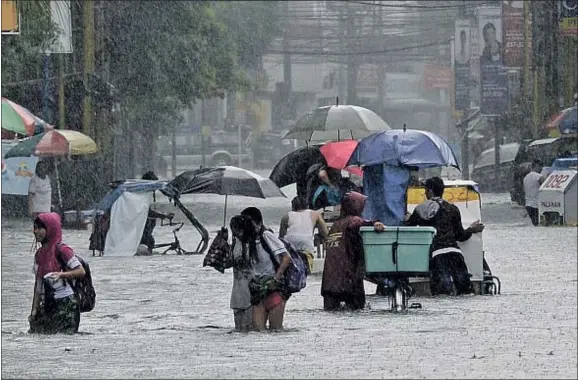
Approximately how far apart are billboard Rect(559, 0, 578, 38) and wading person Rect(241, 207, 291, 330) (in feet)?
79.9

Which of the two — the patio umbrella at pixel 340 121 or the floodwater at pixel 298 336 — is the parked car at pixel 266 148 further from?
the floodwater at pixel 298 336

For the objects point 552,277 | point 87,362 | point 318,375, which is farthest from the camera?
point 552,277

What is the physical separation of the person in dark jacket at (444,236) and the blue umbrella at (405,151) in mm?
1082

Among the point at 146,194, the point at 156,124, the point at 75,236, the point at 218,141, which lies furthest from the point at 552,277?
the point at 218,141

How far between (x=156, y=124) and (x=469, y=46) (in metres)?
11.5

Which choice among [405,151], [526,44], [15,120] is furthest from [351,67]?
[405,151]

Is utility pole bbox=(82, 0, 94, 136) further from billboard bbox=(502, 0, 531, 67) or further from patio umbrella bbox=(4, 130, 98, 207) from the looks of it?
billboard bbox=(502, 0, 531, 67)

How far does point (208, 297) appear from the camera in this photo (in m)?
17.1

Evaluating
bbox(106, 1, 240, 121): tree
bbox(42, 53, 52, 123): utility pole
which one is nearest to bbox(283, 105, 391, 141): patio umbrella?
bbox(42, 53, 52, 123): utility pole

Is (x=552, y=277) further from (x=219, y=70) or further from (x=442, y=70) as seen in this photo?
(x=442, y=70)

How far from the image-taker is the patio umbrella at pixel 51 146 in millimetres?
28328

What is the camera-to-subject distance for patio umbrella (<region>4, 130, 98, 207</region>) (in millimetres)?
28328

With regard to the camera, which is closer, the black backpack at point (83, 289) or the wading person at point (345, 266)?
the black backpack at point (83, 289)

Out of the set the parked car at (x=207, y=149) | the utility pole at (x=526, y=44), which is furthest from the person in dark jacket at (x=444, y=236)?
the parked car at (x=207, y=149)
